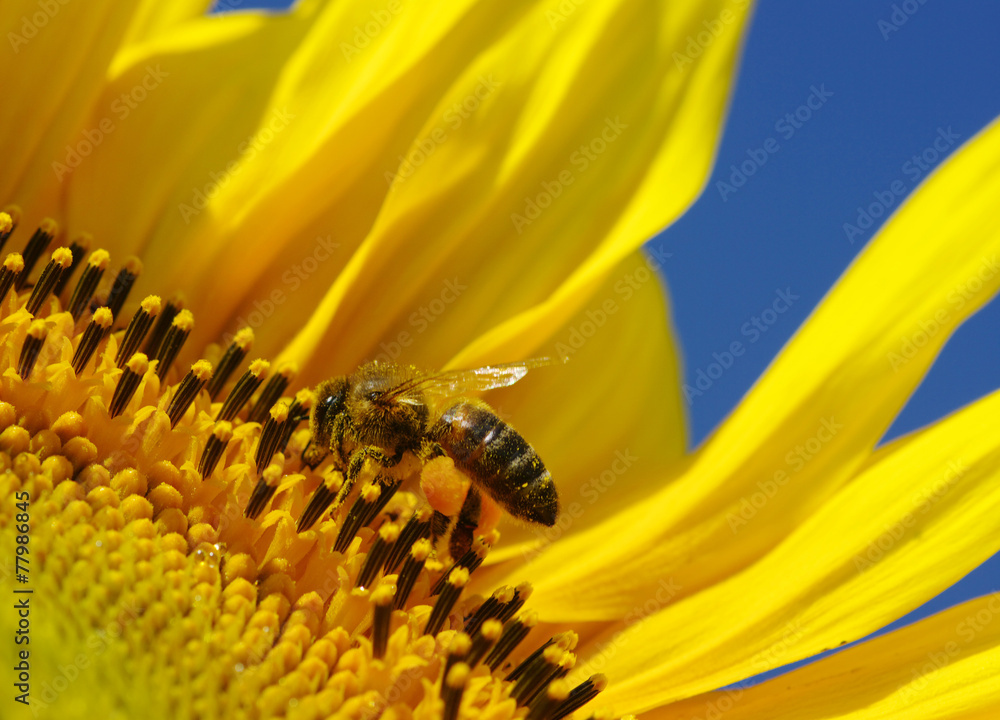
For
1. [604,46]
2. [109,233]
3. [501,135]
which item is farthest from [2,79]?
[604,46]

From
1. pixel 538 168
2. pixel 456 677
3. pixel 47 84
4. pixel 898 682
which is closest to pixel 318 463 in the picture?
pixel 456 677

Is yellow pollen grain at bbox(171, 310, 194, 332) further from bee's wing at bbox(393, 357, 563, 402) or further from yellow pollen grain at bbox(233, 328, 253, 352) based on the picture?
bee's wing at bbox(393, 357, 563, 402)

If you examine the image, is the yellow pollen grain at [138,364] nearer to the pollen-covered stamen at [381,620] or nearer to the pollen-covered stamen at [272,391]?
the pollen-covered stamen at [272,391]

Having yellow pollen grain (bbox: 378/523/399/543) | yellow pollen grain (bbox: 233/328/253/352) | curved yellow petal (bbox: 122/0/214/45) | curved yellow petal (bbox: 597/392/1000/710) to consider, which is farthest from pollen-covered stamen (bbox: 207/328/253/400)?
curved yellow petal (bbox: 597/392/1000/710)

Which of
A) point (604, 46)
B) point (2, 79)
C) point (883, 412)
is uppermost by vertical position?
point (604, 46)

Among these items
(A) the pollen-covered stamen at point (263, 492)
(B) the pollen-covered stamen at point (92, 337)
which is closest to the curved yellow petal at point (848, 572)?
(A) the pollen-covered stamen at point (263, 492)

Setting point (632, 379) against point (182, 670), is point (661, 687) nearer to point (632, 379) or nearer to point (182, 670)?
point (632, 379)
